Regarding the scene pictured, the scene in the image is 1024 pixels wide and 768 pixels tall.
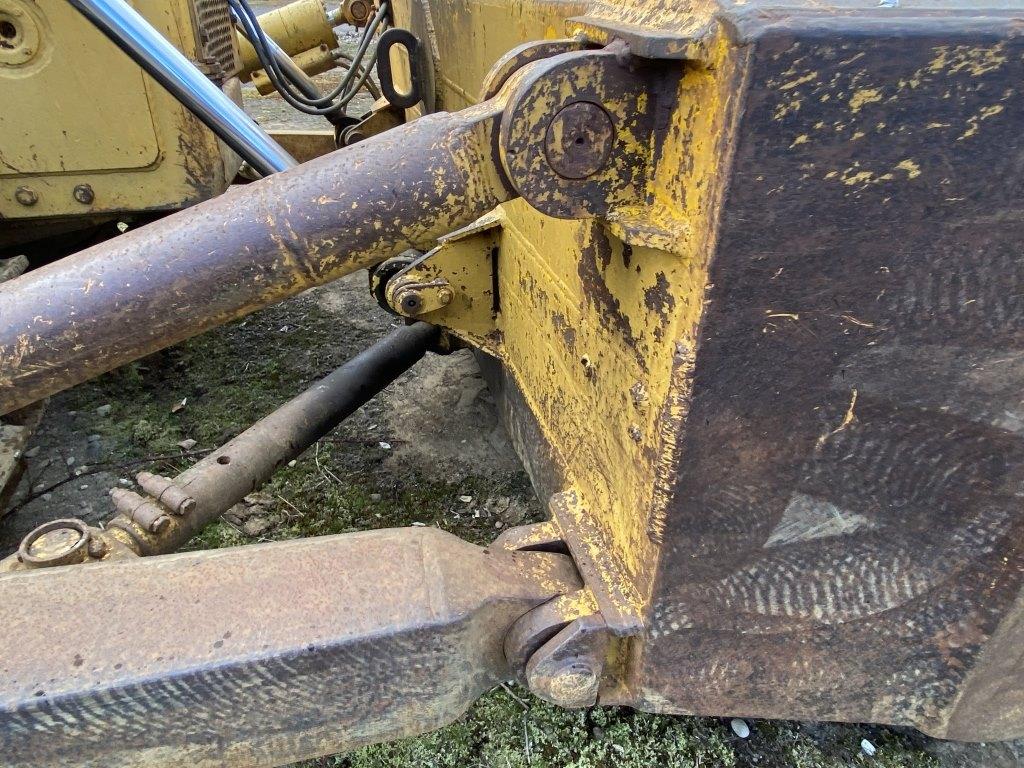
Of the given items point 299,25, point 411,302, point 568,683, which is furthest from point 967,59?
point 299,25

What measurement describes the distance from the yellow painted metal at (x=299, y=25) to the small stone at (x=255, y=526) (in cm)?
326

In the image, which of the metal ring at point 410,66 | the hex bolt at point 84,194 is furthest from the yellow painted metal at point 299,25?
the hex bolt at point 84,194

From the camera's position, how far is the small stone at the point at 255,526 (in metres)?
2.44

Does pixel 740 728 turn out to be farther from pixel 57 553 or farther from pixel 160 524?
pixel 57 553

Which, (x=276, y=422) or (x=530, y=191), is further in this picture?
(x=276, y=422)

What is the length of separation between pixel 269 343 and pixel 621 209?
2995 mm

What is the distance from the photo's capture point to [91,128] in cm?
216

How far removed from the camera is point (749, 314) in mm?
914

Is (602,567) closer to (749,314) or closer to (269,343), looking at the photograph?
(749,314)

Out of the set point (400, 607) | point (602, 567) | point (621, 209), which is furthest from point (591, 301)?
point (400, 607)

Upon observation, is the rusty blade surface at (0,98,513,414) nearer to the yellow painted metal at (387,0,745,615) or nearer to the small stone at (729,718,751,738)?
the yellow painted metal at (387,0,745,615)

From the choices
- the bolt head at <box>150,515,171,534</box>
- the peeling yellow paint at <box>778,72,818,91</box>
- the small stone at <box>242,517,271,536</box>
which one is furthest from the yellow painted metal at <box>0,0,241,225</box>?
the peeling yellow paint at <box>778,72,818,91</box>

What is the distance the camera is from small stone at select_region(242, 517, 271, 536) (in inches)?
96.1

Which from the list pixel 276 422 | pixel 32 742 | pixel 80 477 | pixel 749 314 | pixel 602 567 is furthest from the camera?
pixel 80 477
